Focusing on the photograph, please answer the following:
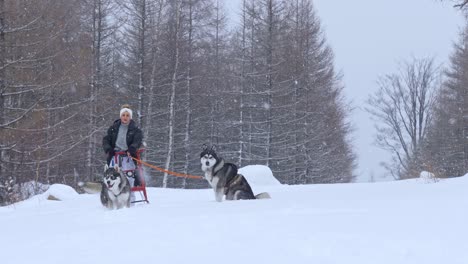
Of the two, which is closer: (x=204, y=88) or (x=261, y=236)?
(x=261, y=236)

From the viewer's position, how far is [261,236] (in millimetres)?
4094

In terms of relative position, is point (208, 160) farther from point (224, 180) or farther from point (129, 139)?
point (129, 139)

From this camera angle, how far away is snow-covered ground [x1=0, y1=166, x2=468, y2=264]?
3.54 meters

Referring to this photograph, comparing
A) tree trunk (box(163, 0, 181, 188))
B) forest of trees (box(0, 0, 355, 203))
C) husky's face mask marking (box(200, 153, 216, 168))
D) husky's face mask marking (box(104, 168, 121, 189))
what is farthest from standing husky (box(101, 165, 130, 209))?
tree trunk (box(163, 0, 181, 188))

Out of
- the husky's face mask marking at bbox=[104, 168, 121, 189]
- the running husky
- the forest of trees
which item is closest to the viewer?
the husky's face mask marking at bbox=[104, 168, 121, 189]

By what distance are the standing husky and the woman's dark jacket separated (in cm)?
41

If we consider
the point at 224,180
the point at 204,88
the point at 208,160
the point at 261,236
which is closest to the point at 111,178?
the point at 208,160

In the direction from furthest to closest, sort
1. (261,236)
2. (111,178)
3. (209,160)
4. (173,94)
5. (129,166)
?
(173,94) < (209,160) < (129,166) < (111,178) < (261,236)

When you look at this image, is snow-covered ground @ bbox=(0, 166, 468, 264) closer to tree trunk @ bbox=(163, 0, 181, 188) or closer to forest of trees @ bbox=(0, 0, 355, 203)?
forest of trees @ bbox=(0, 0, 355, 203)

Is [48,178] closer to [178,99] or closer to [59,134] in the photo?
[59,134]

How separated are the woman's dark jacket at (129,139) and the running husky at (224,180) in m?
1.26

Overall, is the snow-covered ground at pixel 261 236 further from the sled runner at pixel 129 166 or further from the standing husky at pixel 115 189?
the sled runner at pixel 129 166

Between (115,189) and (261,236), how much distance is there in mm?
3954

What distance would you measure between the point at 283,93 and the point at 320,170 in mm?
4275
